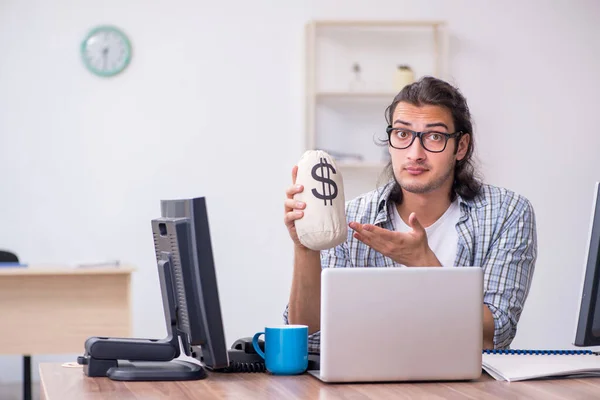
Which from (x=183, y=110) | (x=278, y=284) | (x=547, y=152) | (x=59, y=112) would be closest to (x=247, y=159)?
(x=183, y=110)

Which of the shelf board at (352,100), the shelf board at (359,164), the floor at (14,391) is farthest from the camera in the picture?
the shelf board at (352,100)

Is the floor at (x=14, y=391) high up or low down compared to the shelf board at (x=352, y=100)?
down

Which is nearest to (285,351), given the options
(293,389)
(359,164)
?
(293,389)

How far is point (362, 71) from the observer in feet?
14.8

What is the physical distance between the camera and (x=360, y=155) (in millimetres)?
4492

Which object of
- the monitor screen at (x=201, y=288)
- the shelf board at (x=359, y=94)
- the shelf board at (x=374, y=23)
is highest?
the shelf board at (x=374, y=23)

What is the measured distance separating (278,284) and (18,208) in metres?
1.46

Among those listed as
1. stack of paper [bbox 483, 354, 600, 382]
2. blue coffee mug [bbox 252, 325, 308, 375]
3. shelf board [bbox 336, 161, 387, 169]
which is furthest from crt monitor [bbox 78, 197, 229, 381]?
shelf board [bbox 336, 161, 387, 169]

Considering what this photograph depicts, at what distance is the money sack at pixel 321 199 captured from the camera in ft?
5.32

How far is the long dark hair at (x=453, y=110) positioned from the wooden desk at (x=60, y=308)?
1590 mm

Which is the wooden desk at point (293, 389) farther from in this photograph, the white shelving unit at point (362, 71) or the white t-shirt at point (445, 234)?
the white shelving unit at point (362, 71)

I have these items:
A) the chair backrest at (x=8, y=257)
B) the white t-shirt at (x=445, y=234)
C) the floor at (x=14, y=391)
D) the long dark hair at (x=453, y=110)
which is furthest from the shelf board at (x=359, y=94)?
the floor at (x=14, y=391)

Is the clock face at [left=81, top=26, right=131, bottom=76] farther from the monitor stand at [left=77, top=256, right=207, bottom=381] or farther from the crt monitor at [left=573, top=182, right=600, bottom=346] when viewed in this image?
the crt monitor at [left=573, top=182, right=600, bottom=346]

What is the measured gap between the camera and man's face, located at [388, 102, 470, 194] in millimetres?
2162
